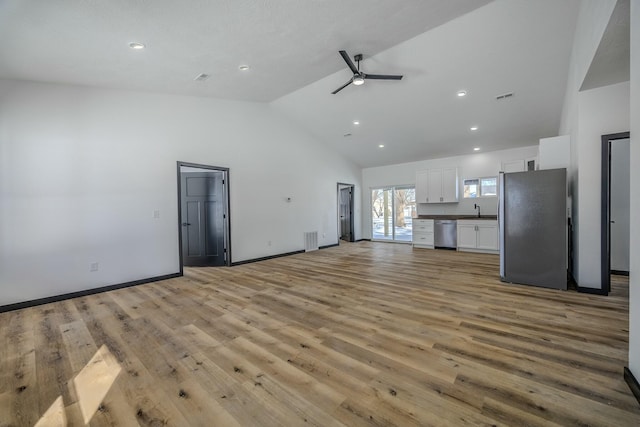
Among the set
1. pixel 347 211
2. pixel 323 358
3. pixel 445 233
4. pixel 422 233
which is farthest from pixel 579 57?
pixel 347 211

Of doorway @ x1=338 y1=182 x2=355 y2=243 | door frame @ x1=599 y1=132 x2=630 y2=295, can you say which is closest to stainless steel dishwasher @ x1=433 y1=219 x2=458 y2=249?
doorway @ x1=338 y1=182 x2=355 y2=243

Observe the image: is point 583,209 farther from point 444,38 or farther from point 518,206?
point 444,38


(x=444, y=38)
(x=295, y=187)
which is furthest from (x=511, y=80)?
(x=295, y=187)

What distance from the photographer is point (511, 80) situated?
4.37 m

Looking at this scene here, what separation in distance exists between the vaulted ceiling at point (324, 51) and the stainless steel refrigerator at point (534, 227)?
1817mm

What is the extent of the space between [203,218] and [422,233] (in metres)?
5.85

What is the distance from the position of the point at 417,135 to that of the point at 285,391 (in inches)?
249

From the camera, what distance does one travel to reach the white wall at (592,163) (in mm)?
3270

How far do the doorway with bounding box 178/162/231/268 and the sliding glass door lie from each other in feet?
18.0

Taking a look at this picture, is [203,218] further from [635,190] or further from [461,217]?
[461,217]

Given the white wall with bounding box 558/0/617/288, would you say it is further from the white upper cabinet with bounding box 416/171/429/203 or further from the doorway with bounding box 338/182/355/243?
the doorway with bounding box 338/182/355/243

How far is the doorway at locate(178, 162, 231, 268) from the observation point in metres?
5.62

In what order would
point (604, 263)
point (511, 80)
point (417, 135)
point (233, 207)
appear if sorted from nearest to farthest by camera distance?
point (604, 263), point (511, 80), point (233, 207), point (417, 135)

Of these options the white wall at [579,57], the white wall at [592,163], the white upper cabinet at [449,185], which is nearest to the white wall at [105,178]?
the white upper cabinet at [449,185]
